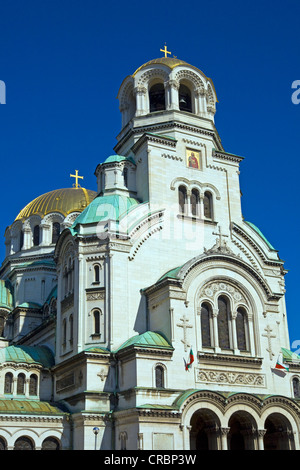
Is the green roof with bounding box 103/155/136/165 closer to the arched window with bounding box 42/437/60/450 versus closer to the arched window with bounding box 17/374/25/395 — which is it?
the arched window with bounding box 17/374/25/395

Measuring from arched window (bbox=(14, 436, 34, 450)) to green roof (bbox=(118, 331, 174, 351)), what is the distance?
20.4 feet

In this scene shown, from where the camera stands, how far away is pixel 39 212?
51875mm

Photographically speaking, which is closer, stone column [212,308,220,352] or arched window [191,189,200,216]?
stone column [212,308,220,352]

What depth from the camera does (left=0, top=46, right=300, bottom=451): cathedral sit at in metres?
30.1

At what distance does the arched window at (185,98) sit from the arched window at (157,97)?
3.93 feet

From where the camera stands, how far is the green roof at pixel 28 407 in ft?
100

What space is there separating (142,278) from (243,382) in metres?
7.66

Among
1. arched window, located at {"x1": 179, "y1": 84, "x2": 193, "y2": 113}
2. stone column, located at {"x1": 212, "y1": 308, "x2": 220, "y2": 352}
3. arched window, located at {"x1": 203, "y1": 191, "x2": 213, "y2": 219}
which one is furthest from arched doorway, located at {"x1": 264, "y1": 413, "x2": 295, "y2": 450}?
arched window, located at {"x1": 179, "y1": 84, "x2": 193, "y2": 113}

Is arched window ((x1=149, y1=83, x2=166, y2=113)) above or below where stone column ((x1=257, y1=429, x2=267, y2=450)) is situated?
above

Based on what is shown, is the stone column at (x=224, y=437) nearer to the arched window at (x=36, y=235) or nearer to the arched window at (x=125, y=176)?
the arched window at (x=125, y=176)

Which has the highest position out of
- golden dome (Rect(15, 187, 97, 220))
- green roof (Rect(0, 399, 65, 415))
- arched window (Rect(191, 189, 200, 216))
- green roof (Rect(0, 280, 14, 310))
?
golden dome (Rect(15, 187, 97, 220))

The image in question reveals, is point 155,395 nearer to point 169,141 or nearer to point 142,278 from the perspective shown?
point 142,278

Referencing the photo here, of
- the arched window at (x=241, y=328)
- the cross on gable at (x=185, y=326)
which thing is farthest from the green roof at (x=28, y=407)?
the arched window at (x=241, y=328)

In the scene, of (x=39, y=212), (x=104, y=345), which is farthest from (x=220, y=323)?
(x=39, y=212)
